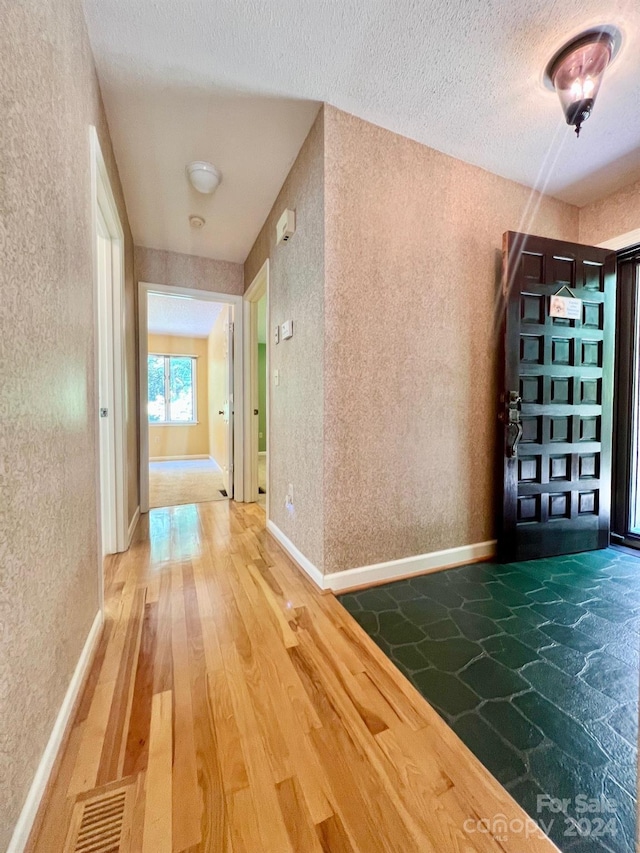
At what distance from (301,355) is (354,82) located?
124cm

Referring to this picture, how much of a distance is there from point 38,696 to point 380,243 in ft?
6.94

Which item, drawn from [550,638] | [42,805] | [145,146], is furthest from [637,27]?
[42,805]

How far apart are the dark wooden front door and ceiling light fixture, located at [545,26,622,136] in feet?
1.89

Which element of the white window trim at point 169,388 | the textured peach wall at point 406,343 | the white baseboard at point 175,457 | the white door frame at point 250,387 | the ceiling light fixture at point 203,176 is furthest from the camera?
the white window trim at point 169,388

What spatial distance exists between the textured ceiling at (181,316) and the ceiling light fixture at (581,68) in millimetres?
3391

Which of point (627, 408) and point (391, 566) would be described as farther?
point (627, 408)


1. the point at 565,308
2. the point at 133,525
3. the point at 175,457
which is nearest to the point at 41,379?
the point at 133,525

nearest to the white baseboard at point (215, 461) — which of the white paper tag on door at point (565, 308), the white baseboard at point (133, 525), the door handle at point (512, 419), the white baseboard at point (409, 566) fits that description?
the white baseboard at point (133, 525)

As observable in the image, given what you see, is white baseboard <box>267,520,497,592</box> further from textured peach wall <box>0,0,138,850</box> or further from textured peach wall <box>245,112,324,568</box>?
textured peach wall <box>0,0,138,850</box>

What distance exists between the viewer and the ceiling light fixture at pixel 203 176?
1966 mm

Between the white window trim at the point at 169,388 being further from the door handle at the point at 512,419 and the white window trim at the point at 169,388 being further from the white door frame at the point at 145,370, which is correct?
the door handle at the point at 512,419

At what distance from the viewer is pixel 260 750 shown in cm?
88

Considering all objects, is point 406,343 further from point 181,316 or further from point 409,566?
point 181,316

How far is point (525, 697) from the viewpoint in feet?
3.52
